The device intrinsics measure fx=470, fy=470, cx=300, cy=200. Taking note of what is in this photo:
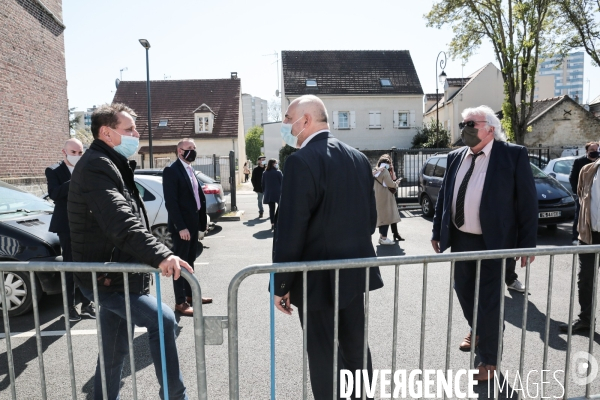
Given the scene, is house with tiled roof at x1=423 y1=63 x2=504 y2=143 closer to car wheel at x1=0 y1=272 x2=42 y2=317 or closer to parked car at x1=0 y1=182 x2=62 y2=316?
parked car at x1=0 y1=182 x2=62 y2=316

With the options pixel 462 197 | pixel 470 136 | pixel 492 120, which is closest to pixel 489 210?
pixel 462 197

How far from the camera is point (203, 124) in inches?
1420

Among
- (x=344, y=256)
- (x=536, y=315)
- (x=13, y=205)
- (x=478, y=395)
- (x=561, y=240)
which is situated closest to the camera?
(x=344, y=256)

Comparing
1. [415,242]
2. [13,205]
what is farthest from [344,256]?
[415,242]

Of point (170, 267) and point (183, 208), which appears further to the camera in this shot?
point (183, 208)

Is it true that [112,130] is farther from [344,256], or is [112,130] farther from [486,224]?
[486,224]

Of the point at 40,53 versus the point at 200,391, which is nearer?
the point at 200,391

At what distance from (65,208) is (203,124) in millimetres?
32051

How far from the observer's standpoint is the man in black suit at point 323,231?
8.55 ft

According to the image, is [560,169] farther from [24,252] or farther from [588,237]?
→ [24,252]

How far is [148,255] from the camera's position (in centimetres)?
252

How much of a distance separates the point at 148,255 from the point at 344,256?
108 cm

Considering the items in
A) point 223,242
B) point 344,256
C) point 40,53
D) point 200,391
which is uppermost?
point 40,53

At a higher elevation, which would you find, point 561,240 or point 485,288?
point 485,288
